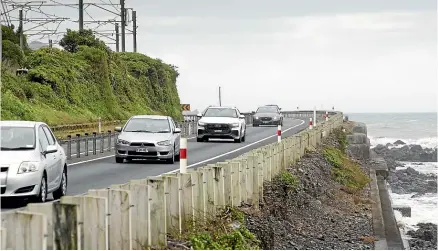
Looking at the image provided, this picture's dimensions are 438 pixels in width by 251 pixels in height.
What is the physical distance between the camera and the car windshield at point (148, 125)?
29141 millimetres

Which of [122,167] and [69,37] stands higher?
[69,37]

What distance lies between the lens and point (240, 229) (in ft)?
47.8

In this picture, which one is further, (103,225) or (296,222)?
(296,222)

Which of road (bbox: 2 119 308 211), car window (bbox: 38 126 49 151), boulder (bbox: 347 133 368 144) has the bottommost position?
boulder (bbox: 347 133 368 144)

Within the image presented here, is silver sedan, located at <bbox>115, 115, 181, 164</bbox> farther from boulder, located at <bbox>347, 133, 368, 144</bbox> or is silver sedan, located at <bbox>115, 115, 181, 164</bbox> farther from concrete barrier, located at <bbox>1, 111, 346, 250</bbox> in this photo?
boulder, located at <bbox>347, 133, 368, 144</bbox>

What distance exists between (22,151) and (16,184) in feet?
2.84

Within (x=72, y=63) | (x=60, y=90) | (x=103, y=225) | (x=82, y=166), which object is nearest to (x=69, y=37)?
(x=72, y=63)

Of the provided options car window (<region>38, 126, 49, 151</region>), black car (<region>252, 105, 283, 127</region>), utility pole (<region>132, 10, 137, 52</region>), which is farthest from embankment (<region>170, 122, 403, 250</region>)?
utility pole (<region>132, 10, 137, 52</region>)

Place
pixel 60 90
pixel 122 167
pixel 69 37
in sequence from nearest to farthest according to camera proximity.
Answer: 1. pixel 122 167
2. pixel 60 90
3. pixel 69 37

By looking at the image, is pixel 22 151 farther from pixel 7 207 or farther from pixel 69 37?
pixel 69 37

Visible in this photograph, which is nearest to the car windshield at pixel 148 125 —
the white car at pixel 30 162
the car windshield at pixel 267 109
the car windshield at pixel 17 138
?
the white car at pixel 30 162

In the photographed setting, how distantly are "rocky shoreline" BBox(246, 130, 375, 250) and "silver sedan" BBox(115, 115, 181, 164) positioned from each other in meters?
3.69

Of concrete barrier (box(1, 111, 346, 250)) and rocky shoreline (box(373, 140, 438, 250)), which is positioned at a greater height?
concrete barrier (box(1, 111, 346, 250))

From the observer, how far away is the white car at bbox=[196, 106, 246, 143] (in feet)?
135
